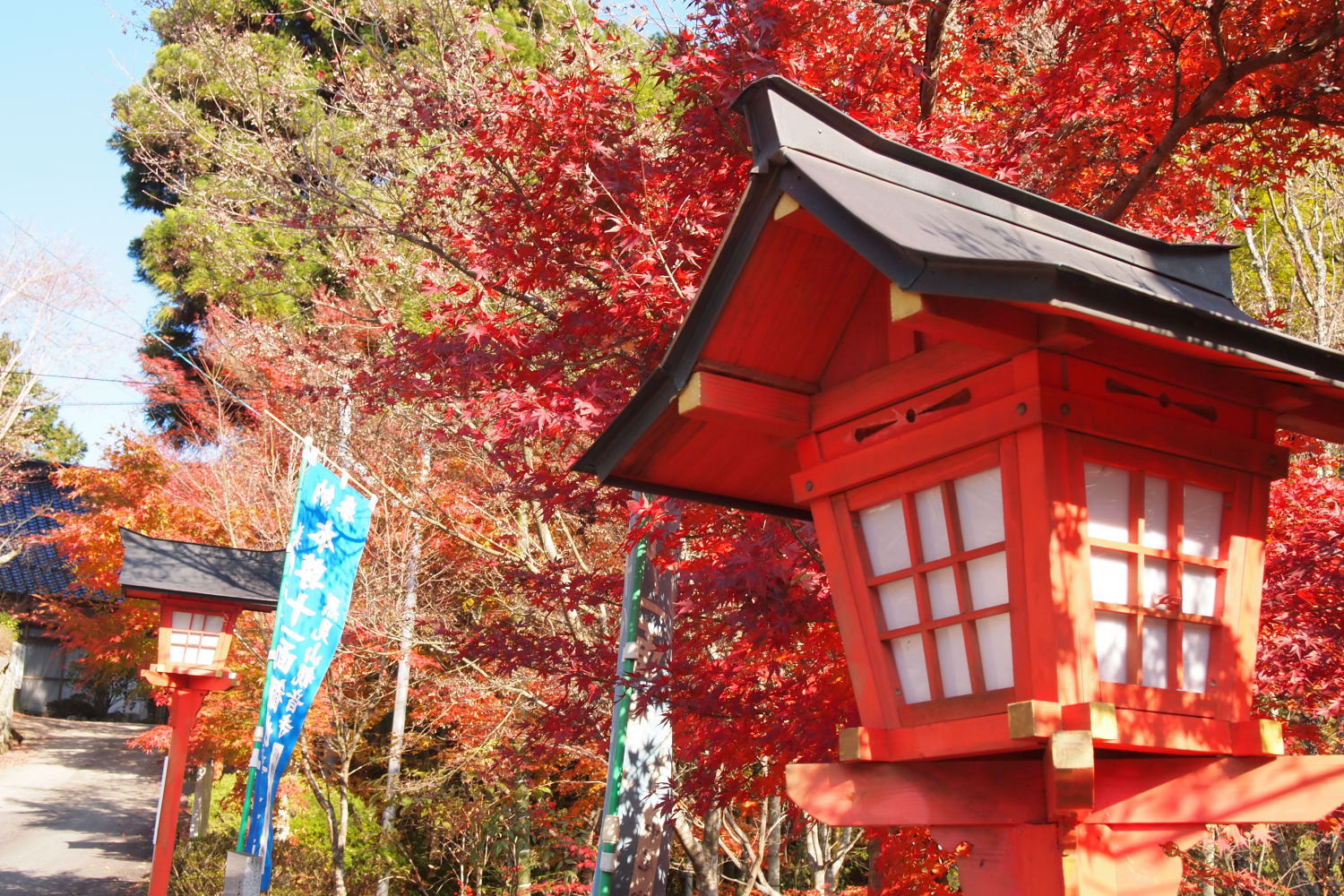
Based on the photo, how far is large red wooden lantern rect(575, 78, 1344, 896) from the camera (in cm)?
254

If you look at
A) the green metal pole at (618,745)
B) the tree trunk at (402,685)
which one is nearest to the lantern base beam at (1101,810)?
the green metal pole at (618,745)

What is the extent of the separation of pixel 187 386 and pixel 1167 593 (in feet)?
71.6

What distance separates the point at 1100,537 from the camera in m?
2.64

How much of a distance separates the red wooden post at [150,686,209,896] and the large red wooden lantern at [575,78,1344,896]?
8.72 m

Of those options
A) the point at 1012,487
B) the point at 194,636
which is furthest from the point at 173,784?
the point at 1012,487

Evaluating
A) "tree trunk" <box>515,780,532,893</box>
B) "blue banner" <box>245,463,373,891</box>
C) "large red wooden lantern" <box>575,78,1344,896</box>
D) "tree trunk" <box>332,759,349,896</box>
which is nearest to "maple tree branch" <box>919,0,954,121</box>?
"large red wooden lantern" <box>575,78,1344,896</box>

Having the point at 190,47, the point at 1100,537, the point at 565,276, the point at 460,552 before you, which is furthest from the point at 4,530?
the point at 1100,537

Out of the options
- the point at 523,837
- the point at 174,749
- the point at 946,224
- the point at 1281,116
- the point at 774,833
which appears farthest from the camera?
the point at 523,837

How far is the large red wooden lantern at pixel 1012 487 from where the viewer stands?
8.32ft

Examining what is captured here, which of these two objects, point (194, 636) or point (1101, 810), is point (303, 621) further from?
point (1101, 810)

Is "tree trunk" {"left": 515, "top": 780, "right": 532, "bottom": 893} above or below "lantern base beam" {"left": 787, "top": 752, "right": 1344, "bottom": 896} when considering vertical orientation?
below

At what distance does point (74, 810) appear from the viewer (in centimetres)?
1955

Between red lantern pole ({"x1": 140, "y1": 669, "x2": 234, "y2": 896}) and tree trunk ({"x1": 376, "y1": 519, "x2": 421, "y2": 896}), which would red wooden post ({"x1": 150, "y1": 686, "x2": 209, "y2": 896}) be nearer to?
red lantern pole ({"x1": 140, "y1": 669, "x2": 234, "y2": 896})

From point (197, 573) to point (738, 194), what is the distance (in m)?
7.75
